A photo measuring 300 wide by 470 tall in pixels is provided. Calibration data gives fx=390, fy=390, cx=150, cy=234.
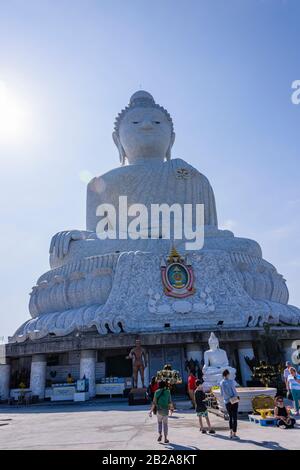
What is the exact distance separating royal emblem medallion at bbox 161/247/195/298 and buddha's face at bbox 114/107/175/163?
9884 millimetres

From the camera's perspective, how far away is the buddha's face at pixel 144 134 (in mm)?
24938

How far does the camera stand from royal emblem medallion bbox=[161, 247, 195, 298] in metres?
16.8

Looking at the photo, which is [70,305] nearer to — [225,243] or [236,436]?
[225,243]

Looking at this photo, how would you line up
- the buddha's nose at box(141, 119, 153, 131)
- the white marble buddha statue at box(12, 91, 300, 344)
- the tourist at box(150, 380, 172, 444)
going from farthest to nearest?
the buddha's nose at box(141, 119, 153, 131)
the white marble buddha statue at box(12, 91, 300, 344)
the tourist at box(150, 380, 172, 444)

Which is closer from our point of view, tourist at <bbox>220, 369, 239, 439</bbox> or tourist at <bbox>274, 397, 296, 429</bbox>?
tourist at <bbox>220, 369, 239, 439</bbox>

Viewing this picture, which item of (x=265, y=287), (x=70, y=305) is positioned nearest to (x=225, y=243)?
(x=265, y=287)

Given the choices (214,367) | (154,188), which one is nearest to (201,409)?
(214,367)

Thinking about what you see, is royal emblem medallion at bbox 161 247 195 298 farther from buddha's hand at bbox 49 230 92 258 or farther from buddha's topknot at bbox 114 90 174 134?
buddha's topknot at bbox 114 90 174 134

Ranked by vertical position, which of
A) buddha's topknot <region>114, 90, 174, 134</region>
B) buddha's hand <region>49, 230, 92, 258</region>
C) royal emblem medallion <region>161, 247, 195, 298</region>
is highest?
buddha's topknot <region>114, 90, 174, 134</region>

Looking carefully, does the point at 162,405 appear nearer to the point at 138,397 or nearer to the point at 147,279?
the point at 138,397

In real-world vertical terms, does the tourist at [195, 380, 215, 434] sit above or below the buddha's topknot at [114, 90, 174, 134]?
below

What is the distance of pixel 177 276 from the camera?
56.0 ft

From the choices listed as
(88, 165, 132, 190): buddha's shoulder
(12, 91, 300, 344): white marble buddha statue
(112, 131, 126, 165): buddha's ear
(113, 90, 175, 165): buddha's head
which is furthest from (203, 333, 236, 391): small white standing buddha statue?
(112, 131, 126, 165): buddha's ear

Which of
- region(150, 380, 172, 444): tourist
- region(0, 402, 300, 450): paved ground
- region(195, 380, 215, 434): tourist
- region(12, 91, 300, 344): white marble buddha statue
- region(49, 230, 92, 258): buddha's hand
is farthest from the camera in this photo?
region(49, 230, 92, 258): buddha's hand
